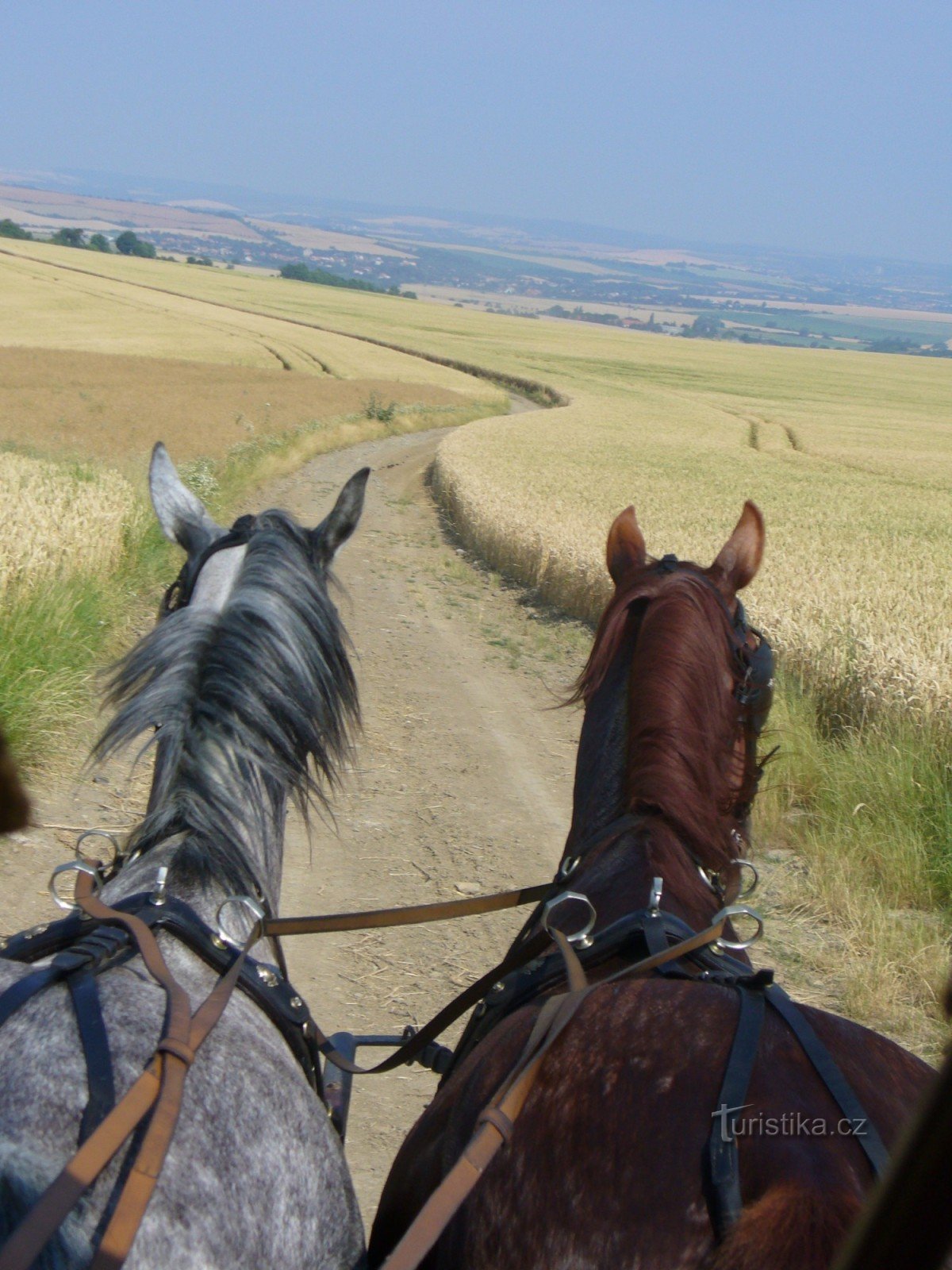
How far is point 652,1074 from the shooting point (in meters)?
1.40

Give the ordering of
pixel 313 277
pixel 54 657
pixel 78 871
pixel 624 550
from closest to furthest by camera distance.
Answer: pixel 78 871
pixel 624 550
pixel 54 657
pixel 313 277

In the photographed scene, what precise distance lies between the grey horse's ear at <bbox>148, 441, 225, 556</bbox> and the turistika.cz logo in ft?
6.49

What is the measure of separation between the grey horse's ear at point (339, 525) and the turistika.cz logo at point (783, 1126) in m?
1.71

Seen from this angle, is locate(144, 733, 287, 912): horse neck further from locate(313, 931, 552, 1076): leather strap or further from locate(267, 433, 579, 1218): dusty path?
locate(267, 433, 579, 1218): dusty path

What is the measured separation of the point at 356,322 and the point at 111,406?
39444mm

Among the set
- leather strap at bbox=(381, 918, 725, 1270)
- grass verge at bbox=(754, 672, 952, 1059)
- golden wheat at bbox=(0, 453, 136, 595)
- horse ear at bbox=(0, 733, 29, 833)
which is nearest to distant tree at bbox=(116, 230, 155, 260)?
golden wheat at bbox=(0, 453, 136, 595)

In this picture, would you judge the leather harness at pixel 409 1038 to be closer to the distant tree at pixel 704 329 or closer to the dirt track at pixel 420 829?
the dirt track at pixel 420 829

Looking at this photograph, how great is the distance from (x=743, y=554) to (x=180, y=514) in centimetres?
144

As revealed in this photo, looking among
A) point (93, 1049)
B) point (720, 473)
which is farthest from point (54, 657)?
point (720, 473)

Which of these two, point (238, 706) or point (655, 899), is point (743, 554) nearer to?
point (655, 899)

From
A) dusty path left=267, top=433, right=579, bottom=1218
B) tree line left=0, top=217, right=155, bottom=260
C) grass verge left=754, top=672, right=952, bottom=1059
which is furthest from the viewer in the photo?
tree line left=0, top=217, right=155, bottom=260

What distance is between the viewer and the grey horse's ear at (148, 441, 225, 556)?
9.45 ft

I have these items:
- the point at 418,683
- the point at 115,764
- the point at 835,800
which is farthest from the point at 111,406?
the point at 835,800

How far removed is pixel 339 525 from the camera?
2734mm
